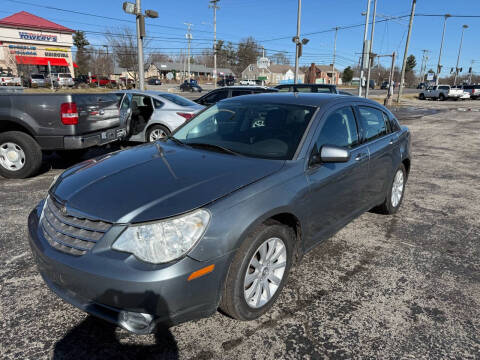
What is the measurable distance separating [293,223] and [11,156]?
215 inches

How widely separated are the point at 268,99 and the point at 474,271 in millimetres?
Answer: 2645

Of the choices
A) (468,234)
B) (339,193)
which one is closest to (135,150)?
(339,193)

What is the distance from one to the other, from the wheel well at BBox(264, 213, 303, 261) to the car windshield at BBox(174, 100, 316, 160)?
0.50 metres

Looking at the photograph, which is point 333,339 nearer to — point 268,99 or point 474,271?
point 474,271

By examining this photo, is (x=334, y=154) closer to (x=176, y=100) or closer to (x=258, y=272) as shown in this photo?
(x=258, y=272)

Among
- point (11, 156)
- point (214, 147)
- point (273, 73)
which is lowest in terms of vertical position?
point (11, 156)

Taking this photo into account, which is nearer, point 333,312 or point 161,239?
point 161,239

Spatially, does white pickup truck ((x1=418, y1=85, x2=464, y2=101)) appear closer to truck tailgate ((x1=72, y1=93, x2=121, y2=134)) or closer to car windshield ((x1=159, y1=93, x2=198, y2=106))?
car windshield ((x1=159, y1=93, x2=198, y2=106))

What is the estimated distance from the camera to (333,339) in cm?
247

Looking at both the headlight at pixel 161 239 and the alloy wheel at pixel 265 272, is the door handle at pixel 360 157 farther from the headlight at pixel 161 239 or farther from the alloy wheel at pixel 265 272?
the headlight at pixel 161 239

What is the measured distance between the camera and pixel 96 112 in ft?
21.0

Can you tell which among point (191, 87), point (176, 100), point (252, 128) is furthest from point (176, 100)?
point (191, 87)

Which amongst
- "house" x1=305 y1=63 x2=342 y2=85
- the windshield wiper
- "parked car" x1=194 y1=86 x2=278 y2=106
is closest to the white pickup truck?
"parked car" x1=194 y1=86 x2=278 y2=106

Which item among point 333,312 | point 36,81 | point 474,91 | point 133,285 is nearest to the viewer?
point 133,285
